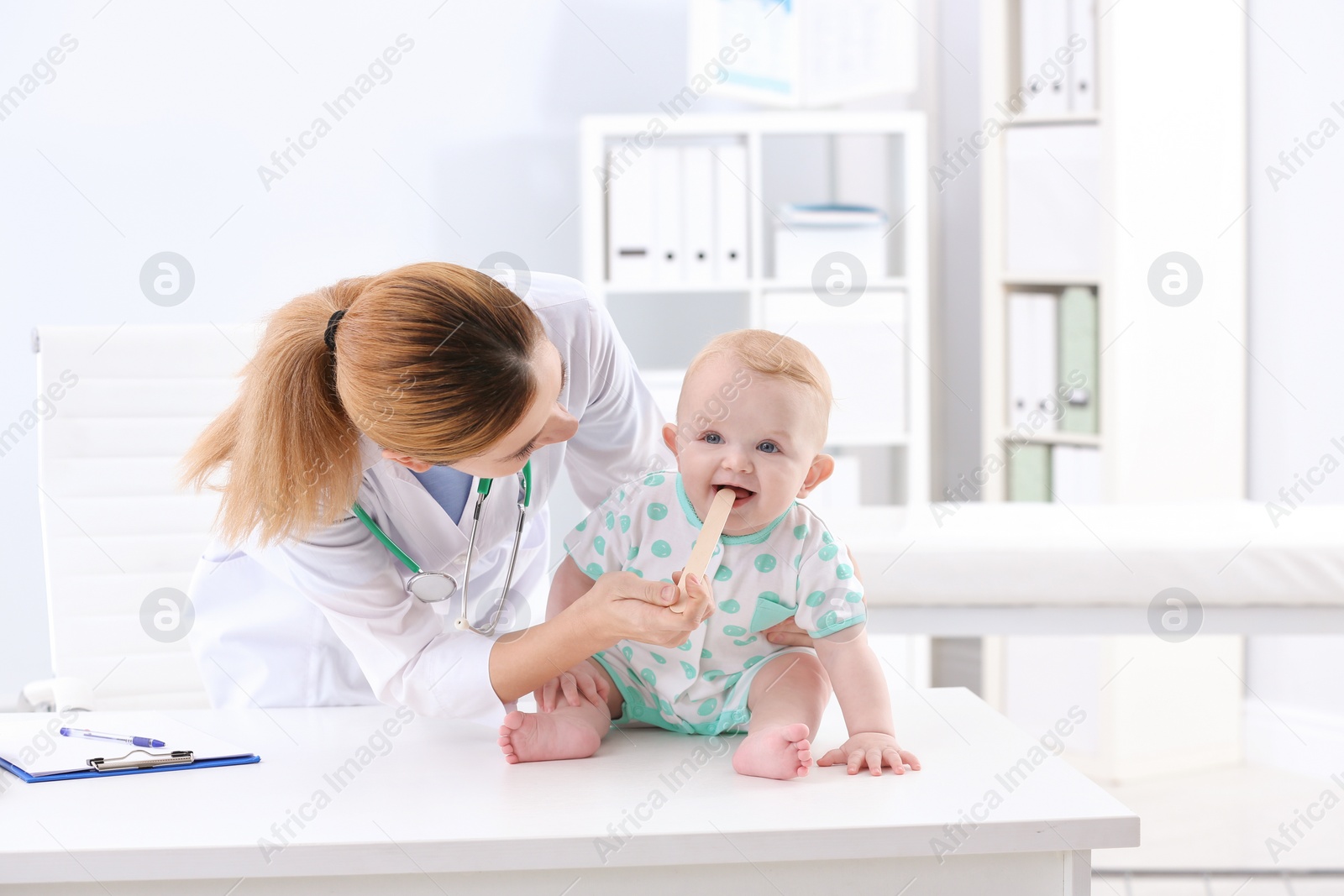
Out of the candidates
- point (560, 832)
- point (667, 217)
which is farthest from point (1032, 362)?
point (560, 832)

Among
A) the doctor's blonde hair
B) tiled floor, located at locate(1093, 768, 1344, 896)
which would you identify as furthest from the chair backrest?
tiled floor, located at locate(1093, 768, 1344, 896)

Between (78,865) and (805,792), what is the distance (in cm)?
50

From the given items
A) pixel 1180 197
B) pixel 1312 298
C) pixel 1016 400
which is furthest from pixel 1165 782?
pixel 1180 197

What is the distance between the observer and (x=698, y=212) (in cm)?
276

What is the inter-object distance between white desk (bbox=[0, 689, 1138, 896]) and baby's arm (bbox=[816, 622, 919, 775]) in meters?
0.02

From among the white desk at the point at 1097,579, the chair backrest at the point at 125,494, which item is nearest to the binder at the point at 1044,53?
the white desk at the point at 1097,579

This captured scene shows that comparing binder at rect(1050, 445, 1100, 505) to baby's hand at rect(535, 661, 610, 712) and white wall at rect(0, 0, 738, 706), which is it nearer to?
white wall at rect(0, 0, 738, 706)

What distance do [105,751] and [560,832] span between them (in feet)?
1.51

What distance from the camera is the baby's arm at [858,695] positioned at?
92 centimetres

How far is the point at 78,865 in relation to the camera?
29.8 inches

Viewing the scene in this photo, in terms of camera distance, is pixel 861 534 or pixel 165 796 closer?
pixel 165 796

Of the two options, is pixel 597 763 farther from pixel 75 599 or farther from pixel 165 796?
pixel 75 599

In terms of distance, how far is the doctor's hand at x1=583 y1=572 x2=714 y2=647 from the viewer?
88cm

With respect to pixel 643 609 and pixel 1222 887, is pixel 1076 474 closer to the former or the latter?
pixel 1222 887
